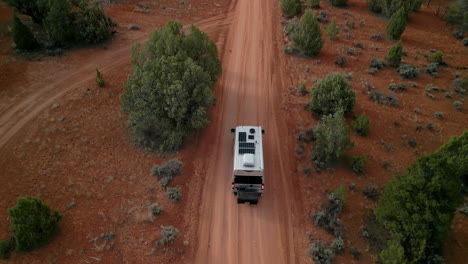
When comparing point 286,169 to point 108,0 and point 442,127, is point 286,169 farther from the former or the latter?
point 108,0

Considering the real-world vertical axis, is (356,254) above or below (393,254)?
below

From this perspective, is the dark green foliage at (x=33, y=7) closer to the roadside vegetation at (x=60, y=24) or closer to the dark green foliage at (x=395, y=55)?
the roadside vegetation at (x=60, y=24)

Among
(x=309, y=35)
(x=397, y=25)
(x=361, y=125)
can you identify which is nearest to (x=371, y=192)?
(x=361, y=125)

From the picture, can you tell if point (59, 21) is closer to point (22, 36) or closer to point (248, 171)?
point (22, 36)

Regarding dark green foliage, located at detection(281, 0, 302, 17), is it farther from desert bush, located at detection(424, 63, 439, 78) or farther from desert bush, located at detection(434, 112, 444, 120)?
desert bush, located at detection(434, 112, 444, 120)

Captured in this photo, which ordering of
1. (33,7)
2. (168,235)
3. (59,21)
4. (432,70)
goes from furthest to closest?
1. (33,7)
2. (432,70)
3. (59,21)
4. (168,235)

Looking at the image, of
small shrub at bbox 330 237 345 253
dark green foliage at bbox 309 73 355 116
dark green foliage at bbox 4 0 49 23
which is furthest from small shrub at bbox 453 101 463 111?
dark green foliage at bbox 4 0 49 23

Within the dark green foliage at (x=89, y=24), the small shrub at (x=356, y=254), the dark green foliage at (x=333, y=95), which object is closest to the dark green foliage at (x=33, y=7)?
the dark green foliage at (x=89, y=24)
